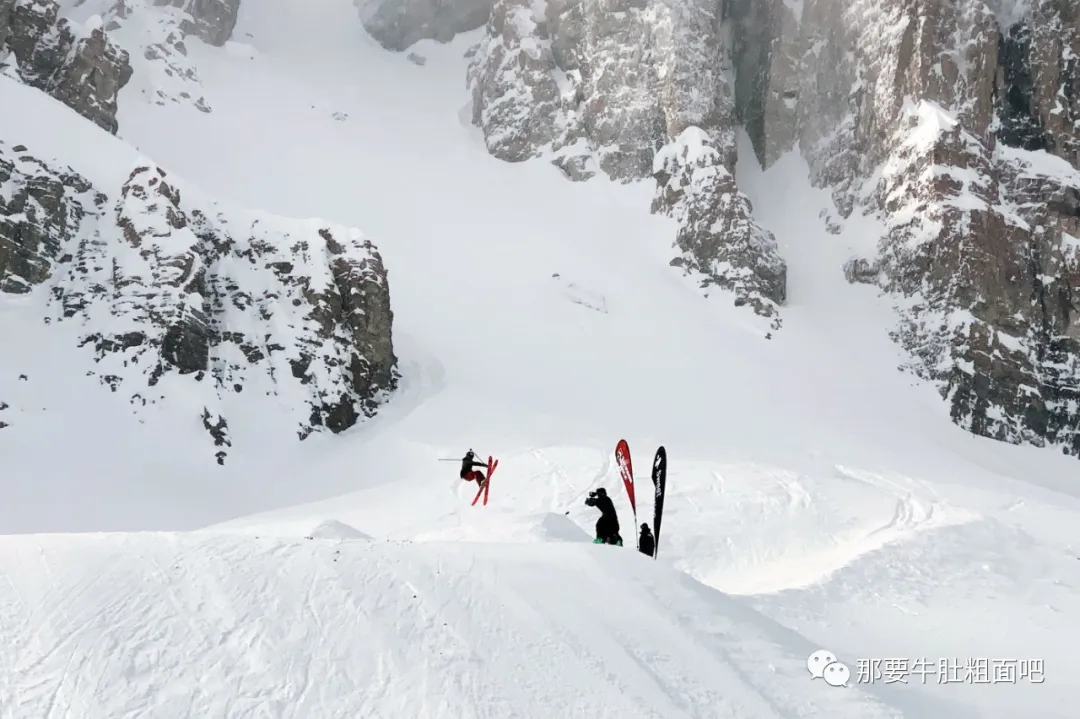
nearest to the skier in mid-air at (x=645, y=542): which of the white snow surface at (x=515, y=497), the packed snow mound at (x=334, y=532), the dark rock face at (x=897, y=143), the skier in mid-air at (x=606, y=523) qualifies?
the skier in mid-air at (x=606, y=523)

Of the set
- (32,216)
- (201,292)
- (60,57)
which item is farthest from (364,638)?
(60,57)

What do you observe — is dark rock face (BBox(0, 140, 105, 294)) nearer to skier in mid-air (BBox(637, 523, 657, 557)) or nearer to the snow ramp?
the snow ramp

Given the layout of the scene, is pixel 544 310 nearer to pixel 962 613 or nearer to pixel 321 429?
pixel 321 429

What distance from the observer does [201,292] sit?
1084 inches

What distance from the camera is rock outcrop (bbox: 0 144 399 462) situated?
82.2 ft

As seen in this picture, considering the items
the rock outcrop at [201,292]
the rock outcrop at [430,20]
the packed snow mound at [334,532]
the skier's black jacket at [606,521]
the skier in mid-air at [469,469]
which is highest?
the rock outcrop at [430,20]

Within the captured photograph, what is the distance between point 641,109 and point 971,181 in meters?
21.6

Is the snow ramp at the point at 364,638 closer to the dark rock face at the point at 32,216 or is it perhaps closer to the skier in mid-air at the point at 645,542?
the skier in mid-air at the point at 645,542

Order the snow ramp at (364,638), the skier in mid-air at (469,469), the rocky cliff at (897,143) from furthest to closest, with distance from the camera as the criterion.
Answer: the rocky cliff at (897,143) < the skier in mid-air at (469,469) < the snow ramp at (364,638)

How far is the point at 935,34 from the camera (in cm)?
4309

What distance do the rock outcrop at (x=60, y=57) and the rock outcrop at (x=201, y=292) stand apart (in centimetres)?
1743

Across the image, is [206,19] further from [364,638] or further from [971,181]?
[364,638]

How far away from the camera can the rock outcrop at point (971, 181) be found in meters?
37.5

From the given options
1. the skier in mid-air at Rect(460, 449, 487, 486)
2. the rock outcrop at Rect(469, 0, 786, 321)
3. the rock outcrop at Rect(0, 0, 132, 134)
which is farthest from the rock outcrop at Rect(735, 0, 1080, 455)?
the rock outcrop at Rect(0, 0, 132, 134)
